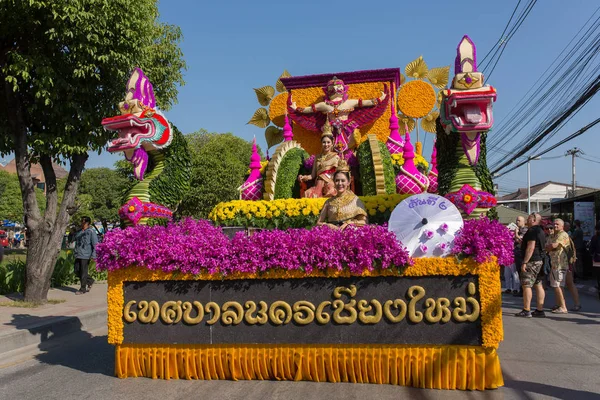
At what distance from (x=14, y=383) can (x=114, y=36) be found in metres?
6.53

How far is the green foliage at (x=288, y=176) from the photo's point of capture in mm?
8836

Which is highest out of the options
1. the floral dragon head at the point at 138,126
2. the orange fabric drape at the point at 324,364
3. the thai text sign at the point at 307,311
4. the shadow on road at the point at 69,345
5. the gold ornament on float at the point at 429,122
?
the gold ornament on float at the point at 429,122

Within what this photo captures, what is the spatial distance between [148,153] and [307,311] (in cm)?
316

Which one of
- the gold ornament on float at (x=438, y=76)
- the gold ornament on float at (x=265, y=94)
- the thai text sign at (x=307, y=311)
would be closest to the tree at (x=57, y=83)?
the gold ornament on float at (x=265, y=94)

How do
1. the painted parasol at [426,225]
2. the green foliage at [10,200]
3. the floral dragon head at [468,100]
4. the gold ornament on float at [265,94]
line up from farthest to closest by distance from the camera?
the green foliage at [10,200]
the gold ornament on float at [265,94]
the floral dragon head at [468,100]
the painted parasol at [426,225]

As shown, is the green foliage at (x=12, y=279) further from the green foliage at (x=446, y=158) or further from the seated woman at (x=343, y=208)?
the green foliage at (x=446, y=158)

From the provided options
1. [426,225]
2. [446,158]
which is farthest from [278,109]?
[426,225]

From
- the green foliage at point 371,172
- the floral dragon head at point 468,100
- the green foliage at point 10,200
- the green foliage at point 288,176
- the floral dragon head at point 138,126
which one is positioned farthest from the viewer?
the green foliage at point 10,200

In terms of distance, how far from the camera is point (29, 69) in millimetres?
8906

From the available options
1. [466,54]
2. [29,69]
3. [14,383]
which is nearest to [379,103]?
[466,54]

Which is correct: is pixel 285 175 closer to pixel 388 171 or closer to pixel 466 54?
pixel 388 171

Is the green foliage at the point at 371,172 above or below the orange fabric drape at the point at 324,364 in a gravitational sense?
above

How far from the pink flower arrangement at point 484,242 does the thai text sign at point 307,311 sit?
272 millimetres

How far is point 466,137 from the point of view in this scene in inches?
204
